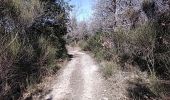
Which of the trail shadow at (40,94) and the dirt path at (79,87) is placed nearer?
the dirt path at (79,87)

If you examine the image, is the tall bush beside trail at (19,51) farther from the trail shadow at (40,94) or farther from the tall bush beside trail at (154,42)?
the tall bush beside trail at (154,42)

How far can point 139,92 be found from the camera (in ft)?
37.8

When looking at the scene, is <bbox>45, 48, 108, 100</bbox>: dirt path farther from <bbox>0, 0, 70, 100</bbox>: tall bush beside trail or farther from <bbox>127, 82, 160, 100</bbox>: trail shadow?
<bbox>0, 0, 70, 100</bbox>: tall bush beside trail

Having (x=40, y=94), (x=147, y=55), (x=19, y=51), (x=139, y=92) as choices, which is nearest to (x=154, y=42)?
(x=147, y=55)

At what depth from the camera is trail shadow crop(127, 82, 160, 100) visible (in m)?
10.5

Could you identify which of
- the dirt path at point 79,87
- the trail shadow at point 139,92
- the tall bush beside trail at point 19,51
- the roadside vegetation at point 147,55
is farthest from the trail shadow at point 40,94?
the roadside vegetation at point 147,55

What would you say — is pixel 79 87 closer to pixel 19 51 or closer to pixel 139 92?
pixel 139 92

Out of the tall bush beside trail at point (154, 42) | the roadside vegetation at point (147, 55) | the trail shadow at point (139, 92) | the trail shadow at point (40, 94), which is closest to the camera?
the roadside vegetation at point (147, 55)

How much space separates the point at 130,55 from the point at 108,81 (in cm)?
326

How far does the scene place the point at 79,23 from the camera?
69375mm

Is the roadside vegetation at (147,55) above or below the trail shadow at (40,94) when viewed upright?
above

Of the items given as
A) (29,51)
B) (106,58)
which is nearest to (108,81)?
(29,51)

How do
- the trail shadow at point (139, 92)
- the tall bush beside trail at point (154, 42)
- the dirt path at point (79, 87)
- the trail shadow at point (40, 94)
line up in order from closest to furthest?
1. the trail shadow at point (139, 92)
2. the dirt path at point (79, 87)
3. the trail shadow at point (40, 94)
4. the tall bush beside trail at point (154, 42)

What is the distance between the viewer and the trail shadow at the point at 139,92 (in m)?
10.5
